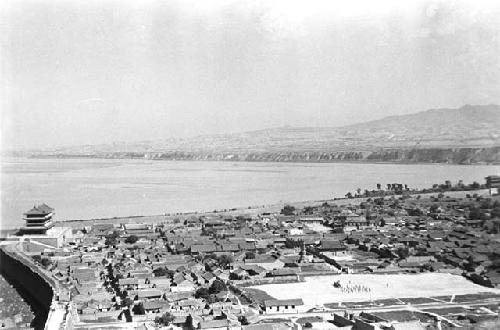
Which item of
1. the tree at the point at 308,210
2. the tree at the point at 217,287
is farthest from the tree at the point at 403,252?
the tree at the point at 308,210

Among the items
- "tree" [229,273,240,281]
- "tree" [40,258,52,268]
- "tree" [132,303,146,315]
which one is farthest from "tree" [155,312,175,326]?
"tree" [40,258,52,268]

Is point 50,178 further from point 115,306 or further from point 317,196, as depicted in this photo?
point 115,306

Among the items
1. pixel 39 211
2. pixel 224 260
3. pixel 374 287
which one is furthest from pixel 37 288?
pixel 374 287

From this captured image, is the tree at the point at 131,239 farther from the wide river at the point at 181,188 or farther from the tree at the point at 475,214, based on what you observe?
the tree at the point at 475,214

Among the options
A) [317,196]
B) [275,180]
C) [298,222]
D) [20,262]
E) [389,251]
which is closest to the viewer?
[20,262]

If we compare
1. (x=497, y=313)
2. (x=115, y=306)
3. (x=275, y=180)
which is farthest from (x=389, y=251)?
(x=275, y=180)
